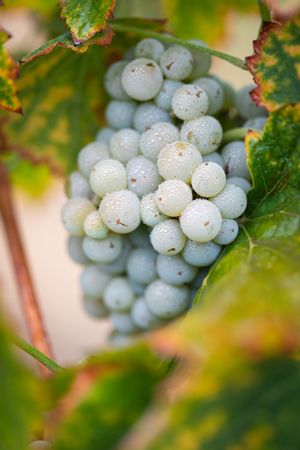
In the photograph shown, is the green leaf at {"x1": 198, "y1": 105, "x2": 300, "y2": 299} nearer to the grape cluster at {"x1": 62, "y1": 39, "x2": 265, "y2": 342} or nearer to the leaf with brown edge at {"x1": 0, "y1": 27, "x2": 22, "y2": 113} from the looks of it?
the grape cluster at {"x1": 62, "y1": 39, "x2": 265, "y2": 342}

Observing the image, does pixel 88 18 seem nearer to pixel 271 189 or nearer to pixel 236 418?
pixel 271 189

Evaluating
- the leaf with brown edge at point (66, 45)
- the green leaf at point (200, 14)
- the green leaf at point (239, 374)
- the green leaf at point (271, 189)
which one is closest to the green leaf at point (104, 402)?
the green leaf at point (239, 374)

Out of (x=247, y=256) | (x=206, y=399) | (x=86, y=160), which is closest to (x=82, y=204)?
(x=86, y=160)

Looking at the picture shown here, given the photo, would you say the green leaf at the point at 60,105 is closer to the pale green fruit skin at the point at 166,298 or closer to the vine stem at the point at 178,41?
the vine stem at the point at 178,41

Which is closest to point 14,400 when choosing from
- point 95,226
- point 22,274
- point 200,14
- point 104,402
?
point 104,402

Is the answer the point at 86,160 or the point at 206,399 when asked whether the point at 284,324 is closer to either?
the point at 206,399

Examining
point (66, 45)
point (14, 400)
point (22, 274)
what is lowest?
point (22, 274)
